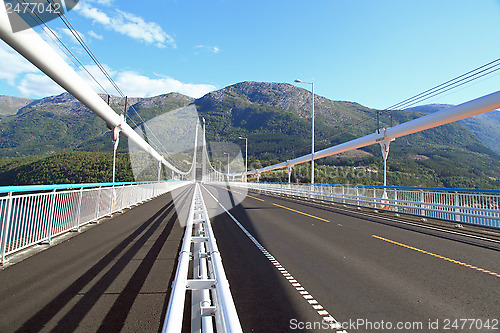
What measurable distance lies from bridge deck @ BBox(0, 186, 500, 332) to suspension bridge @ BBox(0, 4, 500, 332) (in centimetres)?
2

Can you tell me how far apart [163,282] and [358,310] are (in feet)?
9.66

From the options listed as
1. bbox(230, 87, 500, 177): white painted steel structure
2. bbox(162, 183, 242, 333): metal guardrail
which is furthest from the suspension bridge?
bbox(230, 87, 500, 177): white painted steel structure

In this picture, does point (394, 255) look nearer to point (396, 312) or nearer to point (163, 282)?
point (396, 312)

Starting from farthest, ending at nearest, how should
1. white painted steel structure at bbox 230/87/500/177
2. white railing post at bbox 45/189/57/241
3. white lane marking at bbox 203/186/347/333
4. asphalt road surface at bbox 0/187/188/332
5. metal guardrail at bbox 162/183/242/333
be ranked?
white painted steel structure at bbox 230/87/500/177, white railing post at bbox 45/189/57/241, white lane marking at bbox 203/186/347/333, asphalt road surface at bbox 0/187/188/332, metal guardrail at bbox 162/183/242/333

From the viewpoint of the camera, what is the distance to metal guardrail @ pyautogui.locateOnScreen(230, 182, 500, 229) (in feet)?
33.4

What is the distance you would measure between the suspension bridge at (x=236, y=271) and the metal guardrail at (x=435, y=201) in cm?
9

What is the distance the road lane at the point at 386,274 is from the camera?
3.58 m

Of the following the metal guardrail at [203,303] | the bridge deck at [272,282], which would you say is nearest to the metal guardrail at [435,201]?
the bridge deck at [272,282]

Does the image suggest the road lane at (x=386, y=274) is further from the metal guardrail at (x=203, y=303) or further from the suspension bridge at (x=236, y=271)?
the metal guardrail at (x=203, y=303)

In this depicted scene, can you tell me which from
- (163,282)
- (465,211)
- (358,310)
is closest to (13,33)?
(163,282)

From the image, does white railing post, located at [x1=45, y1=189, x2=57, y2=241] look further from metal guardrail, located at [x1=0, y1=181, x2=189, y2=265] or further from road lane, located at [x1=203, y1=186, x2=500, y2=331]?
road lane, located at [x1=203, y1=186, x2=500, y2=331]

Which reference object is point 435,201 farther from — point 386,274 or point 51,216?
point 51,216

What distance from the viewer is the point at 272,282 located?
454cm

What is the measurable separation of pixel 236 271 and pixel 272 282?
86cm
